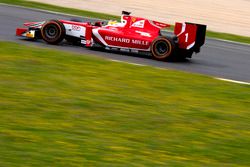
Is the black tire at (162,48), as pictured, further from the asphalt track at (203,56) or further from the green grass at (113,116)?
the green grass at (113,116)

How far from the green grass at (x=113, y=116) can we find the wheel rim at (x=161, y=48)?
2.05 meters

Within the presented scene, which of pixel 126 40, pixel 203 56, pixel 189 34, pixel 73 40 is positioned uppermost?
pixel 189 34

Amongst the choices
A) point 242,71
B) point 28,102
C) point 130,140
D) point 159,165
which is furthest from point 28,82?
point 242,71

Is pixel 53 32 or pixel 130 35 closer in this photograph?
pixel 130 35

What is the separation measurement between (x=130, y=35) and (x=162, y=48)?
0.73 meters

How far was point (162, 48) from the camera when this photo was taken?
12.7 meters

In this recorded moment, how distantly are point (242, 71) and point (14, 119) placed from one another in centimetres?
702

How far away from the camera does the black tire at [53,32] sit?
43.3ft

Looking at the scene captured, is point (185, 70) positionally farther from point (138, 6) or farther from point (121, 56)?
point (138, 6)

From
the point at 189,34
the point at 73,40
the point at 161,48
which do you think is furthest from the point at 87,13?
the point at 189,34

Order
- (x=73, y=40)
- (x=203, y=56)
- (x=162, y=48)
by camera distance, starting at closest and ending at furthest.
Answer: (x=162, y=48), (x=73, y=40), (x=203, y=56)

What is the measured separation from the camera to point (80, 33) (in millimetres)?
13344

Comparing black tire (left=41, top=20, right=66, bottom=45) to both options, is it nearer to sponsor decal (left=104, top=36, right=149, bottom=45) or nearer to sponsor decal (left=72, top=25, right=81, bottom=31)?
sponsor decal (left=72, top=25, right=81, bottom=31)

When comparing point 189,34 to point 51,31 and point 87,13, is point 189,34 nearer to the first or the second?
point 51,31
